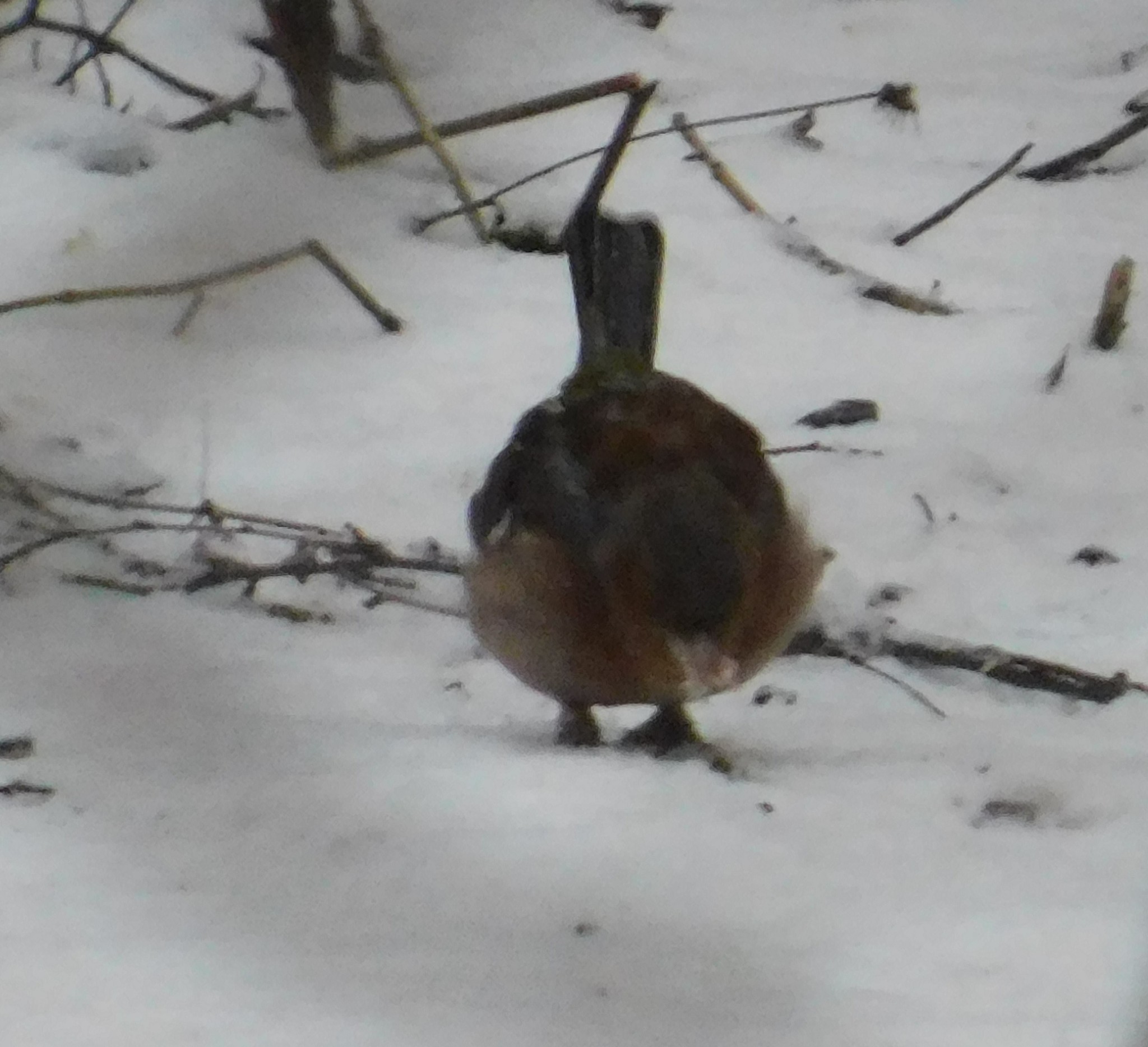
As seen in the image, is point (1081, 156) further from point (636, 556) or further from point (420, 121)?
point (636, 556)

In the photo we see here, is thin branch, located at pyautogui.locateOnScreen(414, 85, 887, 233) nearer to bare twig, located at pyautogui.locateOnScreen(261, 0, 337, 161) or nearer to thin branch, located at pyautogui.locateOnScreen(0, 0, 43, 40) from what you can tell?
bare twig, located at pyautogui.locateOnScreen(261, 0, 337, 161)

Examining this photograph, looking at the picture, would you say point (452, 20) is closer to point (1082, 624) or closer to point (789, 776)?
point (1082, 624)

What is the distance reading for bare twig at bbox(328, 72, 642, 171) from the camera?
229cm

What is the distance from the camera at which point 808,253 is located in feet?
9.93

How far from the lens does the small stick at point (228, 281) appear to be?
2209mm

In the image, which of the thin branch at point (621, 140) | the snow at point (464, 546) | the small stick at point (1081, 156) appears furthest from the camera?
the small stick at point (1081, 156)

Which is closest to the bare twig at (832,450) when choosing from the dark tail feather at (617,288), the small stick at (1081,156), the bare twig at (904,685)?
the dark tail feather at (617,288)

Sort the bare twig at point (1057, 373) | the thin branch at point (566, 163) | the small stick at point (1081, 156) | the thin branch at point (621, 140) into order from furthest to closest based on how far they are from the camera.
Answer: the small stick at point (1081, 156)
the thin branch at point (566, 163)
the bare twig at point (1057, 373)
the thin branch at point (621, 140)

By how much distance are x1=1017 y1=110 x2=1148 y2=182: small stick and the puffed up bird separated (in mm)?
Result: 1625

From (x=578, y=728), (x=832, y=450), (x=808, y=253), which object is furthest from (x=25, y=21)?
(x=578, y=728)

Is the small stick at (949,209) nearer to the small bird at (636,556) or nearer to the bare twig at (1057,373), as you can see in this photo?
the bare twig at (1057,373)

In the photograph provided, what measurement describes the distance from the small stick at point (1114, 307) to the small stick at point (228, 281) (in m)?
1.28

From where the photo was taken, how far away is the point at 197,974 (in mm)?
1206

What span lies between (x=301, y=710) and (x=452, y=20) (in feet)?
8.08
